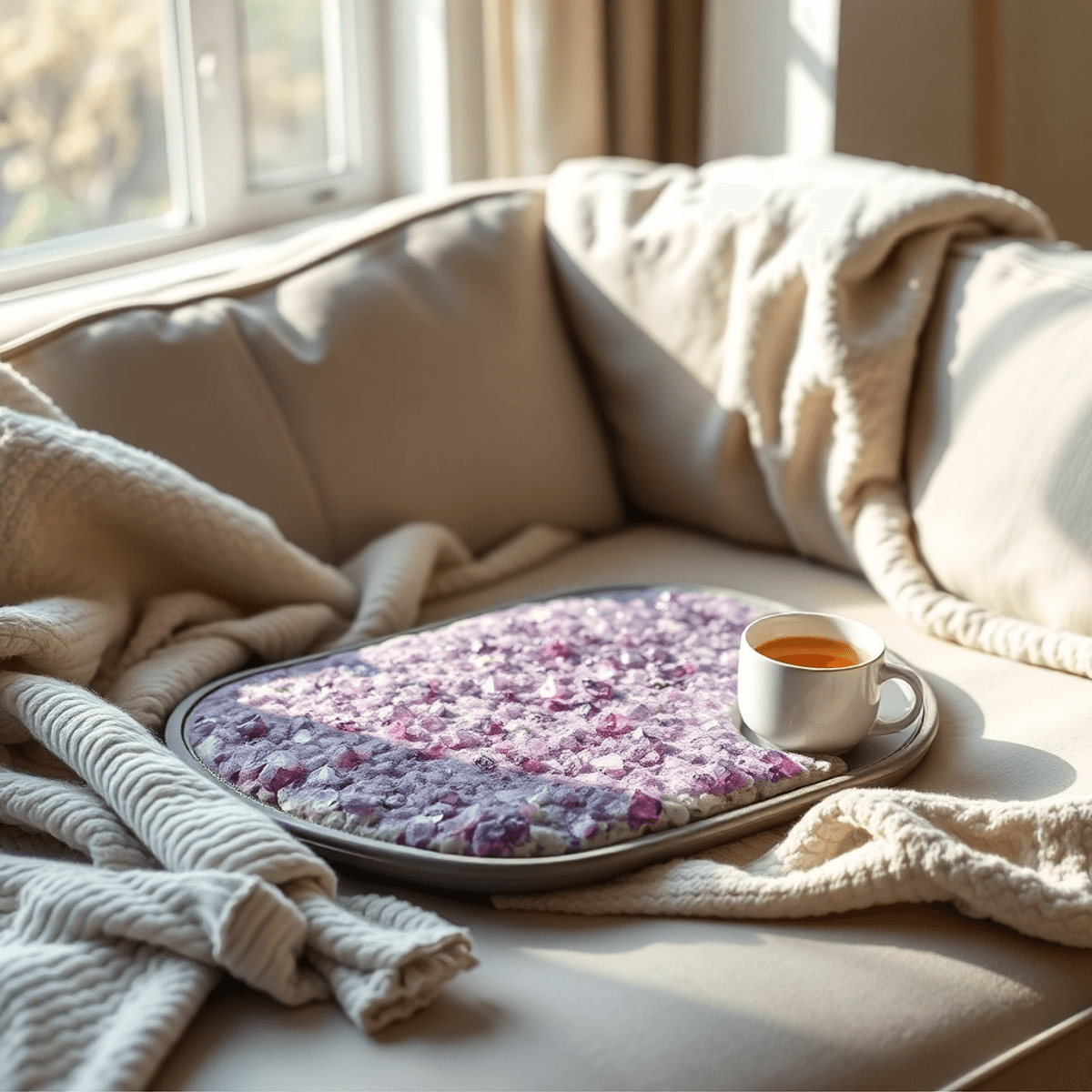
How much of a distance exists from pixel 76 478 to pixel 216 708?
0.23 m

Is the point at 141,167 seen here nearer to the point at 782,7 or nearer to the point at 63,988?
the point at 782,7

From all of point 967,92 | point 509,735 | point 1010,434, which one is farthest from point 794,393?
point 967,92

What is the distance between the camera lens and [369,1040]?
78 centimetres

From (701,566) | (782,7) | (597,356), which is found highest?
(782,7)

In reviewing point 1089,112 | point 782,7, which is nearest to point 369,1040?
point 782,7

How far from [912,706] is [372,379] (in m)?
0.66

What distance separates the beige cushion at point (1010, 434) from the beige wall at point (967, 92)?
0.65 meters

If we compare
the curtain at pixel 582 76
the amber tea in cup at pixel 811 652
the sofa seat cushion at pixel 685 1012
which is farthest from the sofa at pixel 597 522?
the curtain at pixel 582 76

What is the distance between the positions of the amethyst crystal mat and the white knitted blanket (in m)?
0.07

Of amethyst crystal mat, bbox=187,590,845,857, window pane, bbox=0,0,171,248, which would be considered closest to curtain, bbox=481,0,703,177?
window pane, bbox=0,0,171,248

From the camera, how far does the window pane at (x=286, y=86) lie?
1.91m

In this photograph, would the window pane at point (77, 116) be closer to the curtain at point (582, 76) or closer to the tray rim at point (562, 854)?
the curtain at point (582, 76)

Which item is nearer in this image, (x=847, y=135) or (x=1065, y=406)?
(x=1065, y=406)

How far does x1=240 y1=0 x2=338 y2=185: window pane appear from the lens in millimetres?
1906
